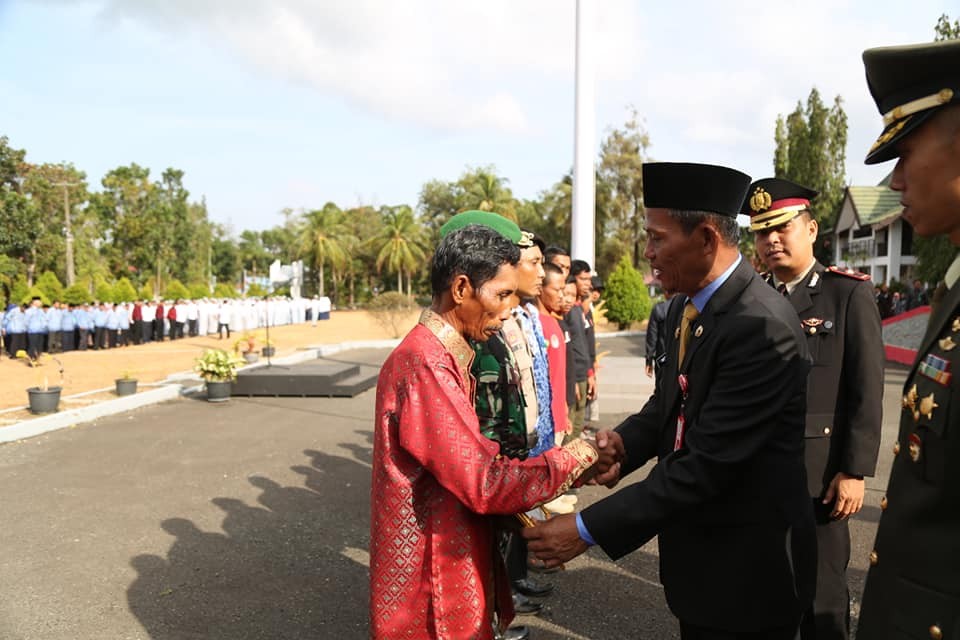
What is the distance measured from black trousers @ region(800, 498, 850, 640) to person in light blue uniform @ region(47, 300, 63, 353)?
24214mm

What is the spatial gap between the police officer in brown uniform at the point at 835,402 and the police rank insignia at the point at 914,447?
1633 millimetres

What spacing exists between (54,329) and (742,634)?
80.9ft

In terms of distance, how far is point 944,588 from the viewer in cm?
127

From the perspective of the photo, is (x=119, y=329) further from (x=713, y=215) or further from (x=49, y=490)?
(x=713, y=215)

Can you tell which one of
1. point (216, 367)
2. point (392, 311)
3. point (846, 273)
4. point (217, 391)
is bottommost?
point (217, 391)

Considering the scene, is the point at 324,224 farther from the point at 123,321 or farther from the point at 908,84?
the point at 908,84

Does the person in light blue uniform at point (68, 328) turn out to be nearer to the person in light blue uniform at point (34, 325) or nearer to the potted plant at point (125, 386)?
the person in light blue uniform at point (34, 325)

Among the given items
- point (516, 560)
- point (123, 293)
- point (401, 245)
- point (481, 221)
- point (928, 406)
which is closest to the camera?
point (928, 406)

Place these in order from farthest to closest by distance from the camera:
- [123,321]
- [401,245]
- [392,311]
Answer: [401,245] < [392,311] < [123,321]

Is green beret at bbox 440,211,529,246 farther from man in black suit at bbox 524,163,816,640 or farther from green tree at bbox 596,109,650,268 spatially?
green tree at bbox 596,109,650,268

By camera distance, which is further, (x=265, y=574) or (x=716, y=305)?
(x=265, y=574)

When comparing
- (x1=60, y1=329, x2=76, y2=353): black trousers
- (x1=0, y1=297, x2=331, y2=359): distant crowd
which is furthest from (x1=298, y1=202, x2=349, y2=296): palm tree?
(x1=60, y1=329, x2=76, y2=353): black trousers

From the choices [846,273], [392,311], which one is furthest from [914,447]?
[392,311]

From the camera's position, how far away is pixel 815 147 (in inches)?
1351
